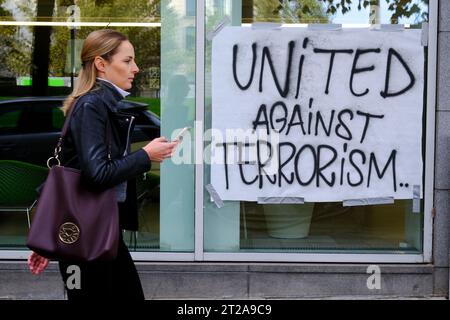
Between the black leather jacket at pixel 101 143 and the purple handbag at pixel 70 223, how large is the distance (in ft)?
0.24

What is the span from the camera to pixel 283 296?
599 cm

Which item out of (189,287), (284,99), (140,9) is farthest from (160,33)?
(189,287)

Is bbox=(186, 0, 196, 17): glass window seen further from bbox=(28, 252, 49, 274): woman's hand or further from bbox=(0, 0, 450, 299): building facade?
bbox=(28, 252, 49, 274): woman's hand

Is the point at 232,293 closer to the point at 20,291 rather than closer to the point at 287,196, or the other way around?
the point at 287,196

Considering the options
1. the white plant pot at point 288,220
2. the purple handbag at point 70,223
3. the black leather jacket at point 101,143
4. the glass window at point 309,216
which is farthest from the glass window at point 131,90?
the purple handbag at point 70,223

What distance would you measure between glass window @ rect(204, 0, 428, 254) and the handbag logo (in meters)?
3.08

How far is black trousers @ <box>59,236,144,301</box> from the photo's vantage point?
3314 millimetres

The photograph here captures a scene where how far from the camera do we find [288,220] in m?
6.28

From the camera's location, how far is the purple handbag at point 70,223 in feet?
10.2

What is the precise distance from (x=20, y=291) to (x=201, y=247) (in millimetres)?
1490

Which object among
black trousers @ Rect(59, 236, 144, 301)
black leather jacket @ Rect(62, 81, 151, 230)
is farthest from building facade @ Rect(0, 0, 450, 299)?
black leather jacket @ Rect(62, 81, 151, 230)

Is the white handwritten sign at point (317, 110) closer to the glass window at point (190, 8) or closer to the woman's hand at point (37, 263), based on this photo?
the glass window at point (190, 8)

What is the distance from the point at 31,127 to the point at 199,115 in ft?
4.97
